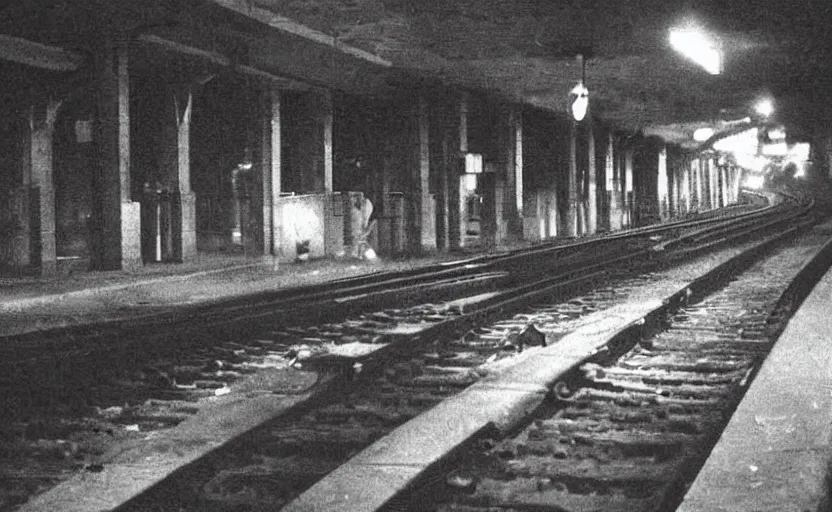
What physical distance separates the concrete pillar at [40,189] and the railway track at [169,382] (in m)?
9.32

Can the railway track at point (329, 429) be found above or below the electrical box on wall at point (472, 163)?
below

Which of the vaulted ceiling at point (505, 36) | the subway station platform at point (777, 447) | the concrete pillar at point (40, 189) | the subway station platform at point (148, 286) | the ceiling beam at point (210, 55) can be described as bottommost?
the subway station platform at point (777, 447)

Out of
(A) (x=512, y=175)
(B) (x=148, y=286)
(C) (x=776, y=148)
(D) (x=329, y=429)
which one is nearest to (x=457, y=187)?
(A) (x=512, y=175)

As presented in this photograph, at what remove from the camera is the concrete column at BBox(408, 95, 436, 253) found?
25.3 m

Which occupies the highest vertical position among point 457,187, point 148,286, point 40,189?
point 457,187

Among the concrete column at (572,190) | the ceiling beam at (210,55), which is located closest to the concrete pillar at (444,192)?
the ceiling beam at (210,55)

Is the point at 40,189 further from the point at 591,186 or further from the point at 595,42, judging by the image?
the point at 591,186

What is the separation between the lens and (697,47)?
18.5m

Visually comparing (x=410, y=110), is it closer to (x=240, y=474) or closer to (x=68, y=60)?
(x=68, y=60)

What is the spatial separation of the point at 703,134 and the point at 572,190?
850cm

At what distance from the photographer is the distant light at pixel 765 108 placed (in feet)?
90.9

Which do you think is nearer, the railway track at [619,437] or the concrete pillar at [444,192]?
the railway track at [619,437]

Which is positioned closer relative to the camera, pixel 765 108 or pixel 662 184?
pixel 765 108

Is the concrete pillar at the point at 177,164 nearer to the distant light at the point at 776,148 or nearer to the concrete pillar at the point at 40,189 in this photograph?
the concrete pillar at the point at 40,189
